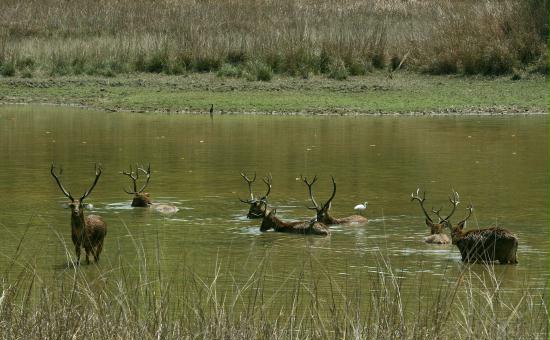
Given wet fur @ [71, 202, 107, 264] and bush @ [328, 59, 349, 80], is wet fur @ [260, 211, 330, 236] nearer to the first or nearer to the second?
wet fur @ [71, 202, 107, 264]

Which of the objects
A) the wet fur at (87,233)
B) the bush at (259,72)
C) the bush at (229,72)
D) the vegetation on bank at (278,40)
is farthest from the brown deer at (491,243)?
the bush at (229,72)

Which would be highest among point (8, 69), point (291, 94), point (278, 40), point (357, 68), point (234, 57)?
point (278, 40)

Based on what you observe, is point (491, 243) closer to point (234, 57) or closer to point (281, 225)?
point (281, 225)

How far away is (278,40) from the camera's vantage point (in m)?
36.0

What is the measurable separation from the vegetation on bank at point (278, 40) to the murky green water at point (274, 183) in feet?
18.0

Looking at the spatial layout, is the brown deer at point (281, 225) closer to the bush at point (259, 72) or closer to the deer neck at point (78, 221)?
the deer neck at point (78, 221)

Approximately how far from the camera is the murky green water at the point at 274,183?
1330 centimetres

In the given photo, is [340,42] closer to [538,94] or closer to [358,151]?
[538,94]

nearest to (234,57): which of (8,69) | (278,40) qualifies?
(278,40)

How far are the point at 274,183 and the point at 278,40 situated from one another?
56.7 ft

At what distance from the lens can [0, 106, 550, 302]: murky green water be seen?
13.3 m

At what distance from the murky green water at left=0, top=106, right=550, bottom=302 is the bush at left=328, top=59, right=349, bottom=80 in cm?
494

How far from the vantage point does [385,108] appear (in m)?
29.6

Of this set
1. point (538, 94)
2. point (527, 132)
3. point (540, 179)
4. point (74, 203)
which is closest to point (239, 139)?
point (527, 132)
